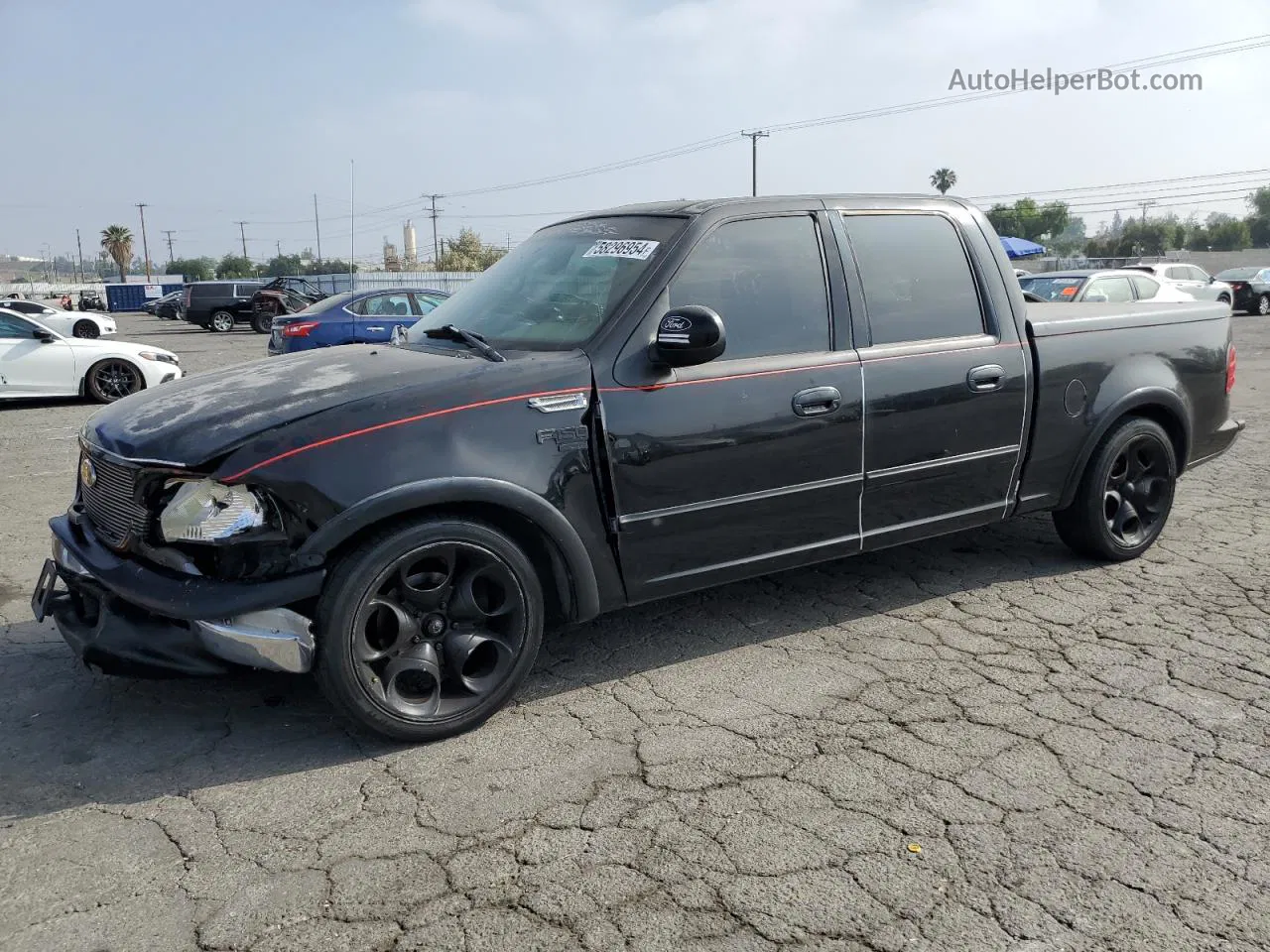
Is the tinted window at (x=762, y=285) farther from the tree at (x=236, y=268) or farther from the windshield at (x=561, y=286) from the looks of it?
the tree at (x=236, y=268)

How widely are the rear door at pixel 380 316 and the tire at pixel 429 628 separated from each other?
41.4 feet

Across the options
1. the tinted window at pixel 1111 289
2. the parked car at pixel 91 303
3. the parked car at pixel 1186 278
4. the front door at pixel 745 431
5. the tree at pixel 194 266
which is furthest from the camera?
the tree at pixel 194 266

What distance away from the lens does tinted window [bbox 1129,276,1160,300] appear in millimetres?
16188

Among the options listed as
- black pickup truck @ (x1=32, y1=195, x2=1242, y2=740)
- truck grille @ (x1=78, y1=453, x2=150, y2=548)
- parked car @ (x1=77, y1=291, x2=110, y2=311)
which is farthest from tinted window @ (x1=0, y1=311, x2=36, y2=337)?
parked car @ (x1=77, y1=291, x2=110, y2=311)

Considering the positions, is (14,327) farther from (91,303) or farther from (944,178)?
(944,178)

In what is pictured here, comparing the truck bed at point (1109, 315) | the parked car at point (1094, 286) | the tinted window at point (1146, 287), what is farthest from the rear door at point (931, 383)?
the tinted window at point (1146, 287)

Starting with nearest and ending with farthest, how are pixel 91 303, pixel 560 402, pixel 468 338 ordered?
pixel 560 402, pixel 468 338, pixel 91 303

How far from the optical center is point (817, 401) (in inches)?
159

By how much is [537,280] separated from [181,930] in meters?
2.73

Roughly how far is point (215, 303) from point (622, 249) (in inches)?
1323

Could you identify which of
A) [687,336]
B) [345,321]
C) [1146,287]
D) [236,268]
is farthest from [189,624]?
[236,268]

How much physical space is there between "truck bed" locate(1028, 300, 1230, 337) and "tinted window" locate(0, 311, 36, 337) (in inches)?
474

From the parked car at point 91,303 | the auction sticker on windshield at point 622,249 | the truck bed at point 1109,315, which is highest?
the parked car at point 91,303

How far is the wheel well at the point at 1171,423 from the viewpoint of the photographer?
17.3ft
